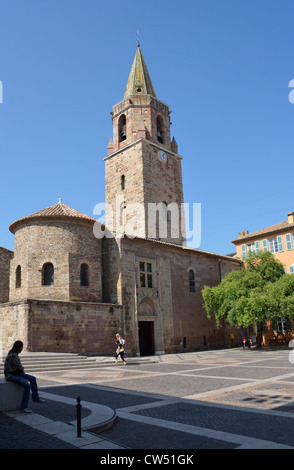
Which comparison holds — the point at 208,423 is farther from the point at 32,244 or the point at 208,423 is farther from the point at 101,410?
the point at 32,244

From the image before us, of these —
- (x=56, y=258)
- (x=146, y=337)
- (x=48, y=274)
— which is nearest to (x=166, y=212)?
(x=146, y=337)

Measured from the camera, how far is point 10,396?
7.64 meters

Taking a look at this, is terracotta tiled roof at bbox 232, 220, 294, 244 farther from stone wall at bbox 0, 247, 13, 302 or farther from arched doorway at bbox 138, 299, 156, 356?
stone wall at bbox 0, 247, 13, 302

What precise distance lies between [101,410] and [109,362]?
13119 millimetres

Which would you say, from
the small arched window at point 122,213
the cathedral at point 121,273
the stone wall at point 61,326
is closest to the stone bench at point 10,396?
the stone wall at point 61,326

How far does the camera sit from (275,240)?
119 feet

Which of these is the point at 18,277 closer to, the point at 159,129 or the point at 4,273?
the point at 4,273

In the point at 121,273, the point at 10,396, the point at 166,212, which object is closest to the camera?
the point at 10,396

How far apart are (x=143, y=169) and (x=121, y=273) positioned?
1383cm

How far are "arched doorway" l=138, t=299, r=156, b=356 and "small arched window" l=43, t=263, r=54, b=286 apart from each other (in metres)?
6.67

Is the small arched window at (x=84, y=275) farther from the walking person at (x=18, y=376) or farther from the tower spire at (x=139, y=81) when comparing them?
the tower spire at (x=139, y=81)

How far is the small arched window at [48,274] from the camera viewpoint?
2553cm
